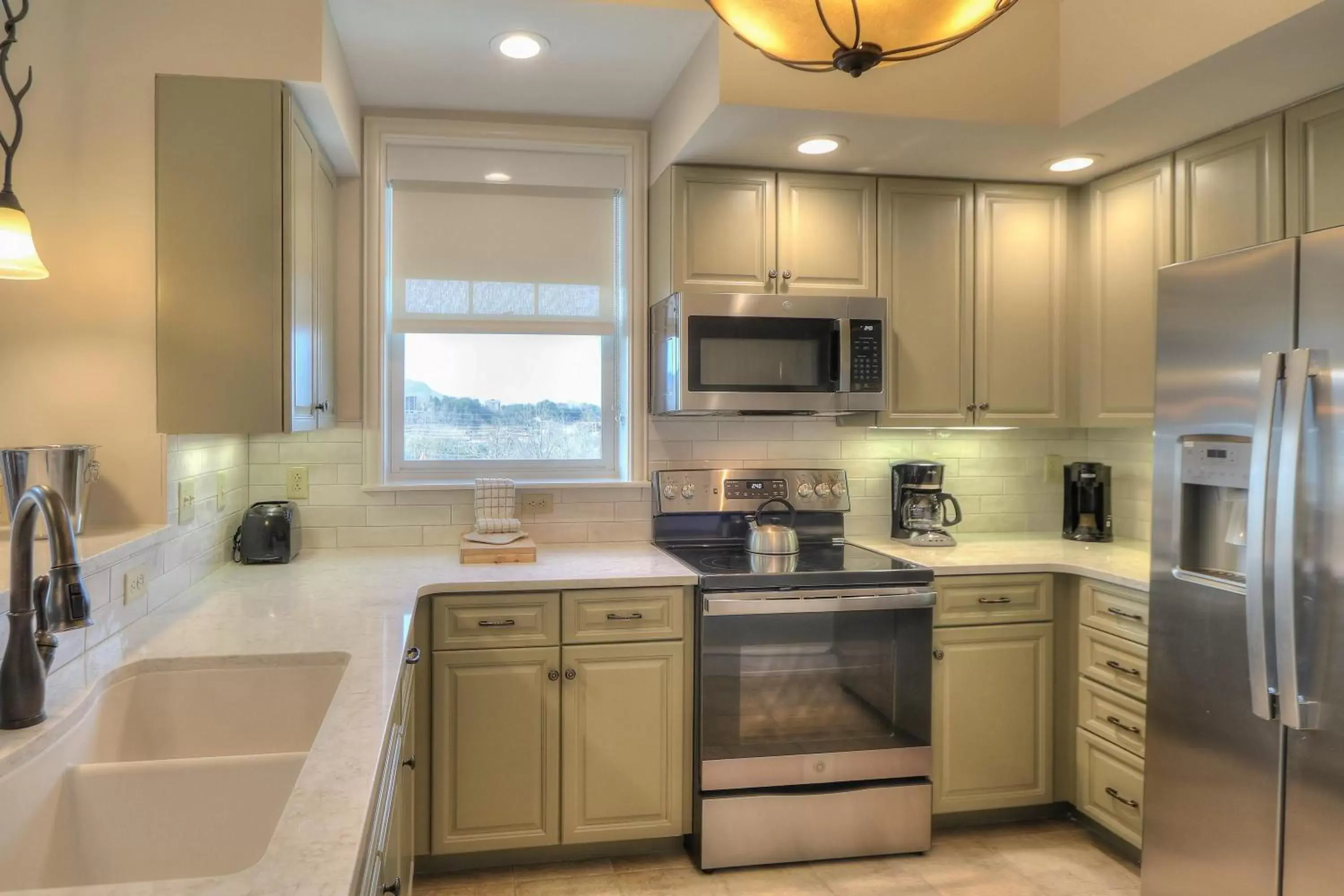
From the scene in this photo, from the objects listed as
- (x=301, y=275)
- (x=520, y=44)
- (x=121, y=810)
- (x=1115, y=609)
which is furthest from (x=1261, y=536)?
(x=301, y=275)

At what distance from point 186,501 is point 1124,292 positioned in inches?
117

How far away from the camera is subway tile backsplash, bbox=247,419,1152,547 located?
118 inches

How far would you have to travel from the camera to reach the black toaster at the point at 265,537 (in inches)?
105

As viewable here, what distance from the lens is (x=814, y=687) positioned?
2.59 metres

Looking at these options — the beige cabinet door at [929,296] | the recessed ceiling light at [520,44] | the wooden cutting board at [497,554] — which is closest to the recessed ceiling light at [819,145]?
the beige cabinet door at [929,296]

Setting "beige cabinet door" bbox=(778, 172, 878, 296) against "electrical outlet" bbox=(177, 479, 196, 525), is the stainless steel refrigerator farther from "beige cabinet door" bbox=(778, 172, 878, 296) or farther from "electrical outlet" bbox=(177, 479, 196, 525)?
"electrical outlet" bbox=(177, 479, 196, 525)

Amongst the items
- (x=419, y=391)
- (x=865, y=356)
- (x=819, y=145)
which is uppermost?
(x=819, y=145)

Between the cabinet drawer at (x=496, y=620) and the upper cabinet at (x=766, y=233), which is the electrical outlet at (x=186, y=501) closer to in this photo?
the cabinet drawer at (x=496, y=620)

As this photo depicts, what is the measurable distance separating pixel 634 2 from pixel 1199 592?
2.04 meters

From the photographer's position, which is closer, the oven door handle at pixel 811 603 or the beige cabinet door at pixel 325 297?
the oven door handle at pixel 811 603

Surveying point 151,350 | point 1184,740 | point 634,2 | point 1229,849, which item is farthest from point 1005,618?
point 151,350

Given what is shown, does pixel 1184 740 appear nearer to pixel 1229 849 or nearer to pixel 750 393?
pixel 1229 849

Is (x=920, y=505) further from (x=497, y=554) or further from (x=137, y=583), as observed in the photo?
(x=137, y=583)

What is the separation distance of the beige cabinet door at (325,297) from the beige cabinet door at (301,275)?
0.5 inches
